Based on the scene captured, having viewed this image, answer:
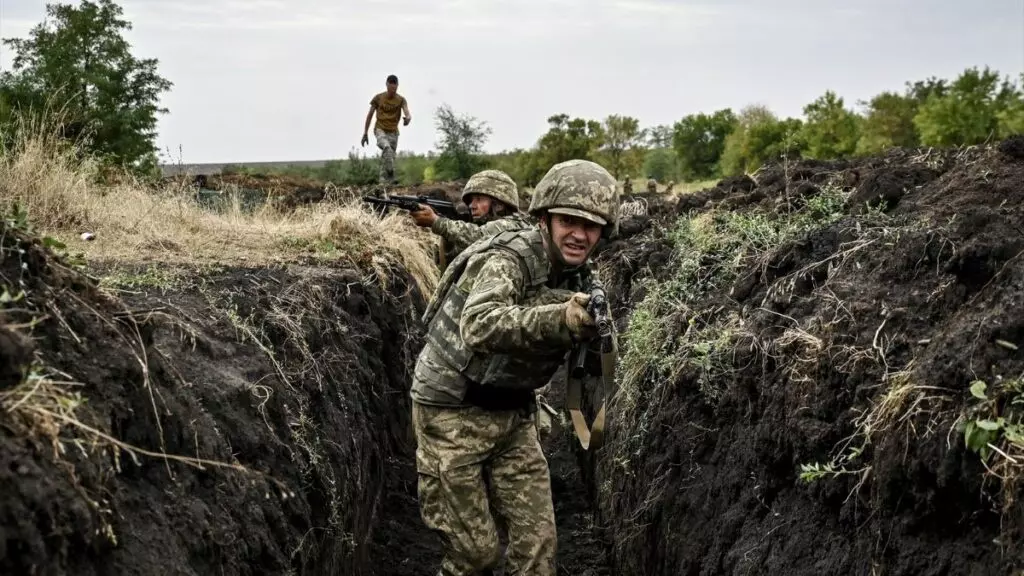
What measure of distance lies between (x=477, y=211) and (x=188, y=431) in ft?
17.5

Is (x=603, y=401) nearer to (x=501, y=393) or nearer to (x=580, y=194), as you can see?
(x=501, y=393)

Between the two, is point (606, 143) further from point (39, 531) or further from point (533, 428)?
point (39, 531)

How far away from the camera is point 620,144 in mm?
29359

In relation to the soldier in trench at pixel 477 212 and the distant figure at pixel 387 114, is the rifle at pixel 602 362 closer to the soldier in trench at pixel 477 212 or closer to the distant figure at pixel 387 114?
the soldier in trench at pixel 477 212

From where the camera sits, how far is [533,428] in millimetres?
5250

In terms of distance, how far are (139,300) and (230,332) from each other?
0.49 m

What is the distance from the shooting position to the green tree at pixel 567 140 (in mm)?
27469

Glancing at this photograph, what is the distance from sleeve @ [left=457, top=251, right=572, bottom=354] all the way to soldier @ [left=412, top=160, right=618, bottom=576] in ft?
0.09

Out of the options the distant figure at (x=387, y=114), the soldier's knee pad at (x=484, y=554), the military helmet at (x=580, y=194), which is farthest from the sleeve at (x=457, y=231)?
the distant figure at (x=387, y=114)

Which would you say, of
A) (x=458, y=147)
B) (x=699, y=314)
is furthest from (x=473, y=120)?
(x=699, y=314)

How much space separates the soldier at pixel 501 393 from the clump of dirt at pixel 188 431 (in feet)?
2.07

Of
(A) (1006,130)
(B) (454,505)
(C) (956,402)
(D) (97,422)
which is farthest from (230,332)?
(A) (1006,130)

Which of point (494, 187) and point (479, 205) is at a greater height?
point (494, 187)

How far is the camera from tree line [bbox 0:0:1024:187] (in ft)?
43.2
